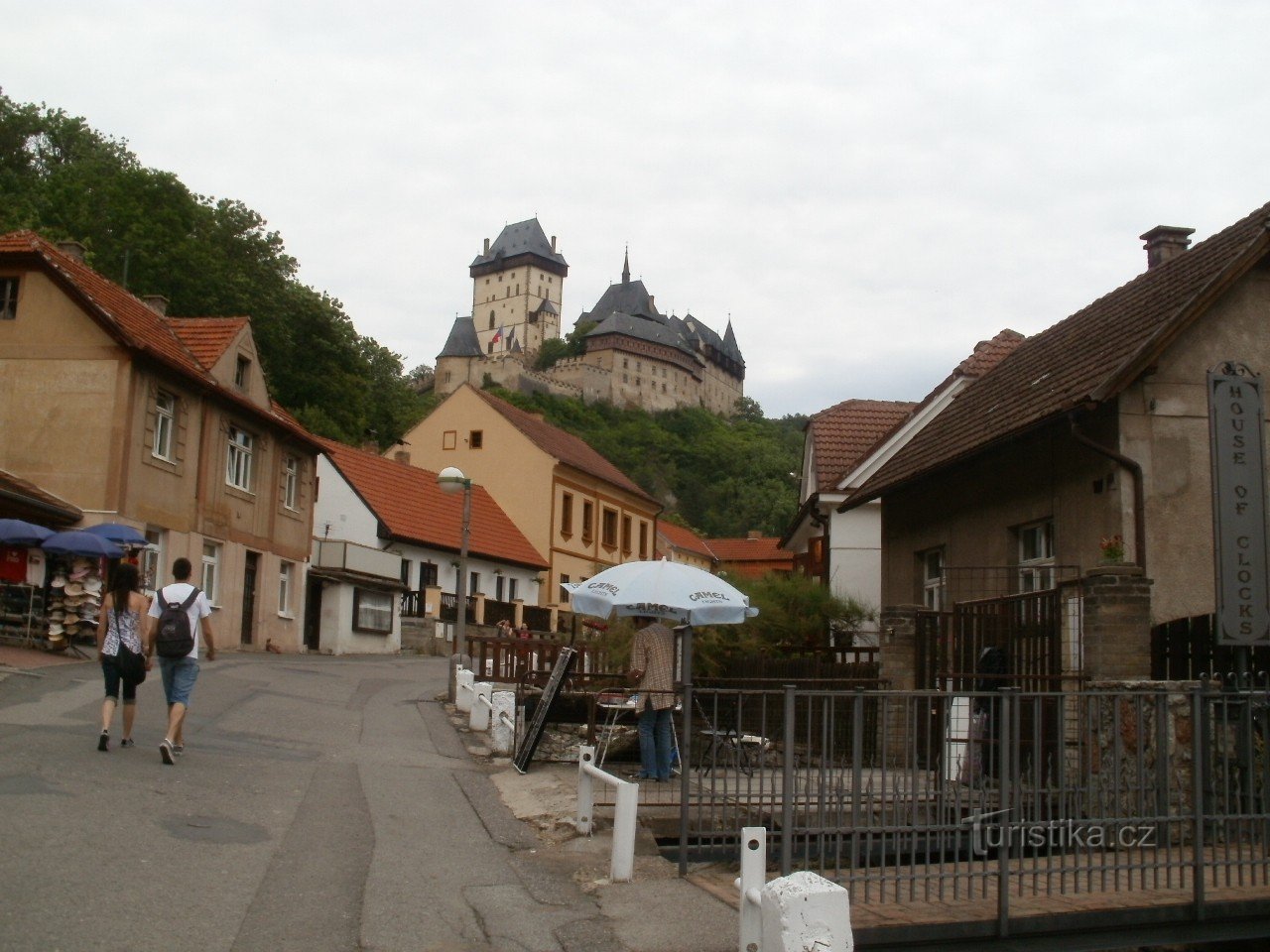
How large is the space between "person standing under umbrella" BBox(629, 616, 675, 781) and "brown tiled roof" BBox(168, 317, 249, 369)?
68.8 ft

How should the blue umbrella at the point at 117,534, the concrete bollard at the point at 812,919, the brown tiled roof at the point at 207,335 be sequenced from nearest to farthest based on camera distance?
the concrete bollard at the point at 812,919 < the blue umbrella at the point at 117,534 < the brown tiled roof at the point at 207,335

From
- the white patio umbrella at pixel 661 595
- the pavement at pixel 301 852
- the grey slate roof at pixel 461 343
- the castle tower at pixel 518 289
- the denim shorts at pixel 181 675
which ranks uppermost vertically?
the castle tower at pixel 518 289

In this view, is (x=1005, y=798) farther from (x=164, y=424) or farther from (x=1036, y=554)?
(x=164, y=424)

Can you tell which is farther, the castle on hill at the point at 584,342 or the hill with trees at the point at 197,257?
the castle on hill at the point at 584,342

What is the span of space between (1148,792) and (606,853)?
364cm

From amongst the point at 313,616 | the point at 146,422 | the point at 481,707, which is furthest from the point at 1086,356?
the point at 313,616

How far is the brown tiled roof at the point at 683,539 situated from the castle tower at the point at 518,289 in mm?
83555

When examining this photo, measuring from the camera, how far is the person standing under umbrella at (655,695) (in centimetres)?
1228

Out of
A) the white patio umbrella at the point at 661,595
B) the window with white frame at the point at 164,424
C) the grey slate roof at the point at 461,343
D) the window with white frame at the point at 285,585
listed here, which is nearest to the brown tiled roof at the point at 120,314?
the window with white frame at the point at 164,424

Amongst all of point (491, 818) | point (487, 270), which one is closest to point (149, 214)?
point (491, 818)

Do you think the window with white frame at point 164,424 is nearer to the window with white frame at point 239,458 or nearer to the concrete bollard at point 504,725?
the window with white frame at point 239,458

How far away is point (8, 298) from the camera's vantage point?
2769cm

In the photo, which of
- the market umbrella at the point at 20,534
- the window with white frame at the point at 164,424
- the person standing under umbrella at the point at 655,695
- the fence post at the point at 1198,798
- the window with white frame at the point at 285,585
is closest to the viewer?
the fence post at the point at 1198,798

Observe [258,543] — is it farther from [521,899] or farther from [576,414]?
[576,414]
